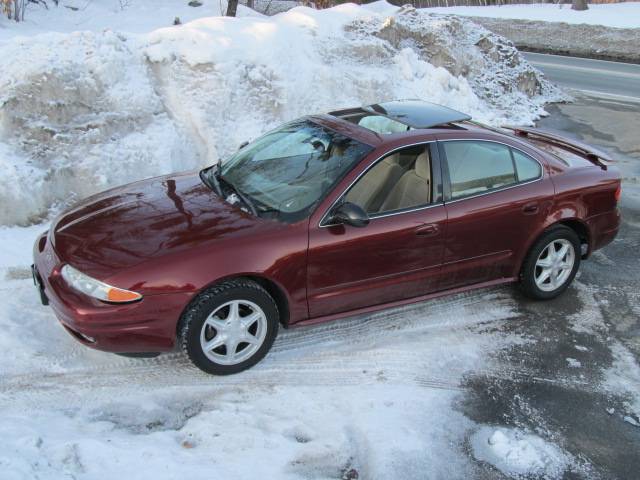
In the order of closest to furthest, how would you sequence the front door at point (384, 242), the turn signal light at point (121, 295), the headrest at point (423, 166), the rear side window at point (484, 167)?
the turn signal light at point (121, 295), the front door at point (384, 242), the headrest at point (423, 166), the rear side window at point (484, 167)

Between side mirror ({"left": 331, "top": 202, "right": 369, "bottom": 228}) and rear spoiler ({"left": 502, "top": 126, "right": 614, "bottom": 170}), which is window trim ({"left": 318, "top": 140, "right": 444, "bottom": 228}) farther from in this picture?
rear spoiler ({"left": 502, "top": 126, "right": 614, "bottom": 170})

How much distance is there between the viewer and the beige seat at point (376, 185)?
4.29 meters

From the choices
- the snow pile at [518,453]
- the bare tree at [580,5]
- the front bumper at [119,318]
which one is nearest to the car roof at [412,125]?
the front bumper at [119,318]

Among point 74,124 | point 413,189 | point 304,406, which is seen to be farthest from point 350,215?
point 74,124

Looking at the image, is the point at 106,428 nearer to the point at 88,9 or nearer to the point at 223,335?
the point at 223,335

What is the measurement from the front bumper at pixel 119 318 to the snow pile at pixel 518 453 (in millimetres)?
1947

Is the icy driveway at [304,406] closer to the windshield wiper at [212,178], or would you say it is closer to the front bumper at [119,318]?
the front bumper at [119,318]

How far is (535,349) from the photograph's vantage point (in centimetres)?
464

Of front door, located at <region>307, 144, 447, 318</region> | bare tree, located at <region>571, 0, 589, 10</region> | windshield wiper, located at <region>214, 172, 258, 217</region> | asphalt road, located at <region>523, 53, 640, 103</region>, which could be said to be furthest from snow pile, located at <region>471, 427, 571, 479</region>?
bare tree, located at <region>571, 0, 589, 10</region>

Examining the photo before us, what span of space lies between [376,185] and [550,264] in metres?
1.86

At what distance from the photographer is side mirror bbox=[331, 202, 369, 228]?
4.04 meters

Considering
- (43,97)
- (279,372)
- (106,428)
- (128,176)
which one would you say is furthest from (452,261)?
(43,97)

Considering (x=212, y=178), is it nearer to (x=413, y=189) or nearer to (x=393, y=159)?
(x=393, y=159)

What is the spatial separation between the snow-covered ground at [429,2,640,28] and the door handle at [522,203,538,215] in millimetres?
23245
